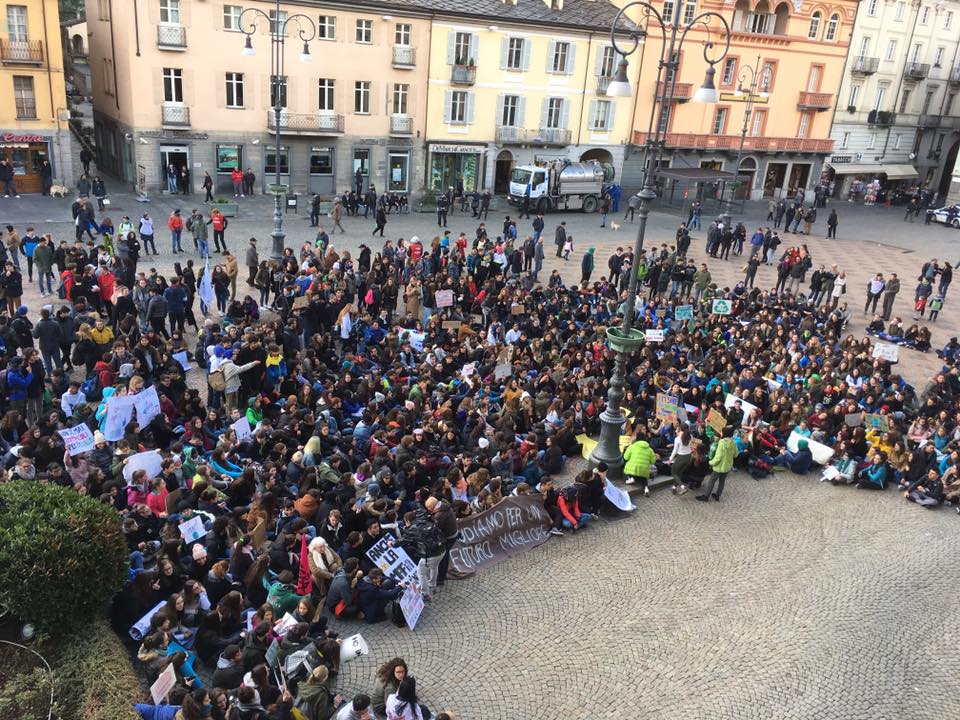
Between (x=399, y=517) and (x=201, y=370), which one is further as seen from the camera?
(x=201, y=370)

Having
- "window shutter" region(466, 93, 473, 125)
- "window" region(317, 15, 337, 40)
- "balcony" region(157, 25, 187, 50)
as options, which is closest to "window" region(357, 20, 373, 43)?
"window" region(317, 15, 337, 40)

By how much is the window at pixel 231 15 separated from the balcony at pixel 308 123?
13.6ft

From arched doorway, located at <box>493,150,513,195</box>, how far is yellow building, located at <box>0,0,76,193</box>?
22.3 meters

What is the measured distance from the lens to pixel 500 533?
41.3 feet

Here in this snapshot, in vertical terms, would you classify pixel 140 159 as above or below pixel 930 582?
above

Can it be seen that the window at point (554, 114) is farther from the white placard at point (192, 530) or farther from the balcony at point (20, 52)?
the white placard at point (192, 530)

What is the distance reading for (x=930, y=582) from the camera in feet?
41.6

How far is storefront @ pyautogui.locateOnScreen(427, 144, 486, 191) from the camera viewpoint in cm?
4491

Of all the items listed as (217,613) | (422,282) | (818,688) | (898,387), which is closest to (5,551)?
(217,613)

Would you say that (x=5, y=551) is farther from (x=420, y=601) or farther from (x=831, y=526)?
(x=831, y=526)

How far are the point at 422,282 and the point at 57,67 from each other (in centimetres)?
2391

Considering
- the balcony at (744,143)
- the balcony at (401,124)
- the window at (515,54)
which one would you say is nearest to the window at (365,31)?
the balcony at (401,124)

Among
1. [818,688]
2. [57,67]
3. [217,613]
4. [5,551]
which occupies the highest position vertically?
[57,67]

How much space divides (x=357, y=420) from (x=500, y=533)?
4.28 meters
